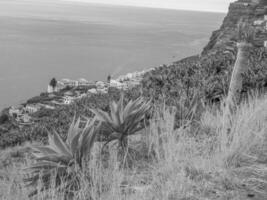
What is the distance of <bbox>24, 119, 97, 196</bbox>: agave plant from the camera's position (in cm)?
248

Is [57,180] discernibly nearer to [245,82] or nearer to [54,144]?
[54,144]

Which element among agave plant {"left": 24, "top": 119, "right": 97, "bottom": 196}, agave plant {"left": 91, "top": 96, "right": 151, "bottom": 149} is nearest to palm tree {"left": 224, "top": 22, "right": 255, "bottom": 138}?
agave plant {"left": 91, "top": 96, "right": 151, "bottom": 149}

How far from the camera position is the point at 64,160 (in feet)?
8.60

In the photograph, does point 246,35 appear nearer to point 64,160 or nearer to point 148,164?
point 148,164

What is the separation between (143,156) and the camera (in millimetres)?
3055

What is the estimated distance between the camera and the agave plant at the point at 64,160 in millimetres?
2476

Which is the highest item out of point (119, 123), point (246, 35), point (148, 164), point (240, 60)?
point (246, 35)

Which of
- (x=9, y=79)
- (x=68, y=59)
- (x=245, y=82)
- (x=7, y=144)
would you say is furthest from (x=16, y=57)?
(x=245, y=82)

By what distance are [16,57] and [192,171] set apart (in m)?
55.6

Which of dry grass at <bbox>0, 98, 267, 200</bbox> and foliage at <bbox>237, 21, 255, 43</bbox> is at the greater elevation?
foliage at <bbox>237, 21, 255, 43</bbox>

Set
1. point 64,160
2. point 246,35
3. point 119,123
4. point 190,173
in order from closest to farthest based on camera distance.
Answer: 1. point 190,173
2. point 64,160
3. point 119,123
4. point 246,35

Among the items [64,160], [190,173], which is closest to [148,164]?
[190,173]

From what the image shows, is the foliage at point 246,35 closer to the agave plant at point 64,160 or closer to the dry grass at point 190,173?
the dry grass at point 190,173

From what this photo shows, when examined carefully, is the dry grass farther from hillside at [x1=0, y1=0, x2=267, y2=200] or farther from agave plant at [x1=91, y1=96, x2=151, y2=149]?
agave plant at [x1=91, y1=96, x2=151, y2=149]
